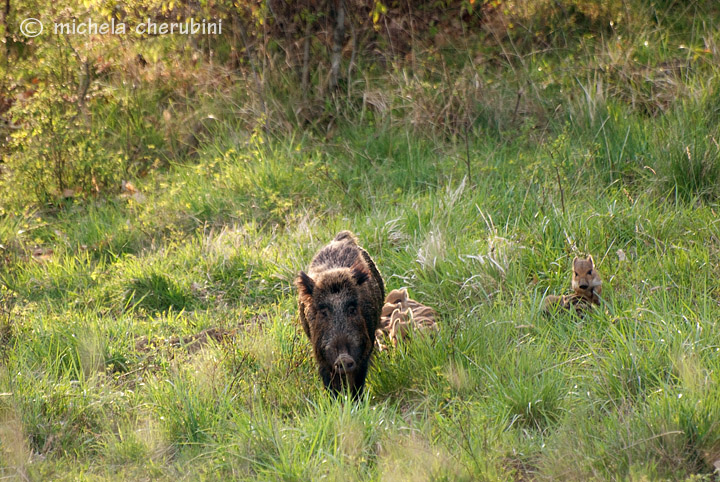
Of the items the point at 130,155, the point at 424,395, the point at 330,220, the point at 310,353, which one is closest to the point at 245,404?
the point at 310,353

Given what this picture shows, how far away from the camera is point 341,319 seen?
475cm

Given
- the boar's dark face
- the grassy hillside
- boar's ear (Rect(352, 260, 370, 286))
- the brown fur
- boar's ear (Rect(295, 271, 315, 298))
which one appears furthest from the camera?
the brown fur

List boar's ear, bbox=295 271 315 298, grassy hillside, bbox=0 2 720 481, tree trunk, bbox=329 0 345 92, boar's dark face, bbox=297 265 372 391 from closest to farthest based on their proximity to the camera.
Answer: grassy hillside, bbox=0 2 720 481 → boar's dark face, bbox=297 265 372 391 → boar's ear, bbox=295 271 315 298 → tree trunk, bbox=329 0 345 92

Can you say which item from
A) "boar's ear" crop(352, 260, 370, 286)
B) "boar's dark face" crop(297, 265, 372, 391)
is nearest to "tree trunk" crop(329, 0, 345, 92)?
"boar's ear" crop(352, 260, 370, 286)

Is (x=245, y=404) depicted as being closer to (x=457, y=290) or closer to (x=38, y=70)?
(x=457, y=290)

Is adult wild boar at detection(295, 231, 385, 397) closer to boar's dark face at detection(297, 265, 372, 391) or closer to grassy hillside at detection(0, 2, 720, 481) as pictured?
boar's dark face at detection(297, 265, 372, 391)

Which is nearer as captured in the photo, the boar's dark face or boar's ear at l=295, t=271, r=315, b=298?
the boar's dark face

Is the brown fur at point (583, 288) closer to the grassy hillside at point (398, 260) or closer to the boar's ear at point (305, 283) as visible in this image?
the grassy hillside at point (398, 260)

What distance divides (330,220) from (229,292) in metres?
1.30

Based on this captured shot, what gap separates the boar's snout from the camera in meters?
4.51

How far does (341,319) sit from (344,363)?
1.11 feet

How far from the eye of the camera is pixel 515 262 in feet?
20.0

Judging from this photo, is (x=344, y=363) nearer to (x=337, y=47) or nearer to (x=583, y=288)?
(x=583, y=288)

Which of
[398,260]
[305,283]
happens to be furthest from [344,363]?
[398,260]
